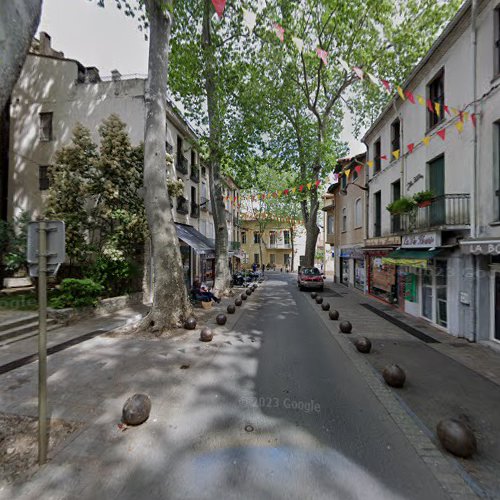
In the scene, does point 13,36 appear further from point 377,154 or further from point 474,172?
point 377,154

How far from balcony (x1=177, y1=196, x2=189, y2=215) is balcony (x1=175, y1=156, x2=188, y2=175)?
159 centimetres

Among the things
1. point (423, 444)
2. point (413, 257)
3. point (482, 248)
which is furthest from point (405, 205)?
point (423, 444)

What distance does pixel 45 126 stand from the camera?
1355 cm

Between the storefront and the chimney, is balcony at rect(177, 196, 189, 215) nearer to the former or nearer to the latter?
the chimney

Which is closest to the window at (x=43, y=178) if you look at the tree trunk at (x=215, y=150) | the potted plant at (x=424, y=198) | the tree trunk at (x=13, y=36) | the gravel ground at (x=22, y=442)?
the tree trunk at (x=215, y=150)

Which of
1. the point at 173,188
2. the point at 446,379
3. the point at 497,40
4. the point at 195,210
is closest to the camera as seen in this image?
the point at 446,379

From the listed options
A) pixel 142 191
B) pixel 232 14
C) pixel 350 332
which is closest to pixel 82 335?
pixel 142 191

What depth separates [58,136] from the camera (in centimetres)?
1327

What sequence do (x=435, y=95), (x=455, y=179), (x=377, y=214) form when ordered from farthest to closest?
(x=377, y=214), (x=435, y=95), (x=455, y=179)

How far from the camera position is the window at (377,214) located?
1406 centimetres

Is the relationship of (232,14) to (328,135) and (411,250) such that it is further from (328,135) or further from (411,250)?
(411,250)

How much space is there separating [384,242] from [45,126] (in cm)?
1766

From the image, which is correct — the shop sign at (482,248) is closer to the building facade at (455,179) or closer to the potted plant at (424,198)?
the building facade at (455,179)

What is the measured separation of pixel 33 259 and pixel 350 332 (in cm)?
815
